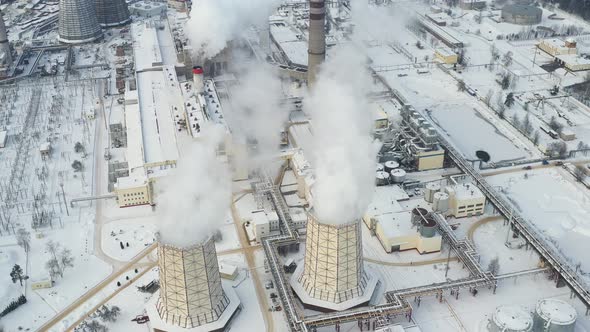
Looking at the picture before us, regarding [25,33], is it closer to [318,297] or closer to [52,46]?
[52,46]

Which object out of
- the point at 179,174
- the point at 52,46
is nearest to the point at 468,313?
the point at 179,174

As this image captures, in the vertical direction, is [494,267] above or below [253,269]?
above

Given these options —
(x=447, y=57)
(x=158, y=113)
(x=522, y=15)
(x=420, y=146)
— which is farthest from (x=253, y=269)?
(x=522, y=15)

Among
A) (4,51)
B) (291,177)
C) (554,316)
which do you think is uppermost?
(554,316)

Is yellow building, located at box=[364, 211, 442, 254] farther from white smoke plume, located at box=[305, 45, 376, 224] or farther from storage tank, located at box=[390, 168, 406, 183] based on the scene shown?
white smoke plume, located at box=[305, 45, 376, 224]

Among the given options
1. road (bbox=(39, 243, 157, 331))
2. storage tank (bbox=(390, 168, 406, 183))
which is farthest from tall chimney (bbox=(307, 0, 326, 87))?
road (bbox=(39, 243, 157, 331))

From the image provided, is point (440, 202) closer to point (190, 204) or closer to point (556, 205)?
point (556, 205)

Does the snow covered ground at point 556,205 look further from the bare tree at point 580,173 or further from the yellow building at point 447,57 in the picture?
the yellow building at point 447,57
